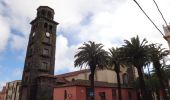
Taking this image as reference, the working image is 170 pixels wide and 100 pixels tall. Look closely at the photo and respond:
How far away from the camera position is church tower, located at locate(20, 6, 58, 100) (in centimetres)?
4484

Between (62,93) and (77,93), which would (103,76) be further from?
(77,93)

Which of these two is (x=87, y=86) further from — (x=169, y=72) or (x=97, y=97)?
(x=169, y=72)

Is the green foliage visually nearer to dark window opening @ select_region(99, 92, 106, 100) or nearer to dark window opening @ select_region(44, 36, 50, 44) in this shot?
dark window opening @ select_region(99, 92, 106, 100)

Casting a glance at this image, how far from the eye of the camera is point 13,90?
6781 centimetres

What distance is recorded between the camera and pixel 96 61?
104ft

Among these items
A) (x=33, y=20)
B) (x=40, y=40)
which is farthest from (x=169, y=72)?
(x=33, y=20)

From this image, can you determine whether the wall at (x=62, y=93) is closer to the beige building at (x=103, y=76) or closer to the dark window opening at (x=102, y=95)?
the dark window opening at (x=102, y=95)

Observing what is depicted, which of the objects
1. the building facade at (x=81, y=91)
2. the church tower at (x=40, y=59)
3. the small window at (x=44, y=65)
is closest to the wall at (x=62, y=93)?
the building facade at (x=81, y=91)

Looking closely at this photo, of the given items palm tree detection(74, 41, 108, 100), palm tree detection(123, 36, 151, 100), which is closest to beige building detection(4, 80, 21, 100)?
palm tree detection(74, 41, 108, 100)

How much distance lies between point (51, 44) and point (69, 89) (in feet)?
65.5

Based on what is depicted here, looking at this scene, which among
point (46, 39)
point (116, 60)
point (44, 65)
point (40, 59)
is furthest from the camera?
point (46, 39)

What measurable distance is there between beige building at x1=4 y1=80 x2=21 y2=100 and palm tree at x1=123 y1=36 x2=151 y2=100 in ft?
155

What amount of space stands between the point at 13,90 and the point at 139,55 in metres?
53.9

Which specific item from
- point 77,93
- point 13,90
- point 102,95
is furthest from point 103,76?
point 13,90
